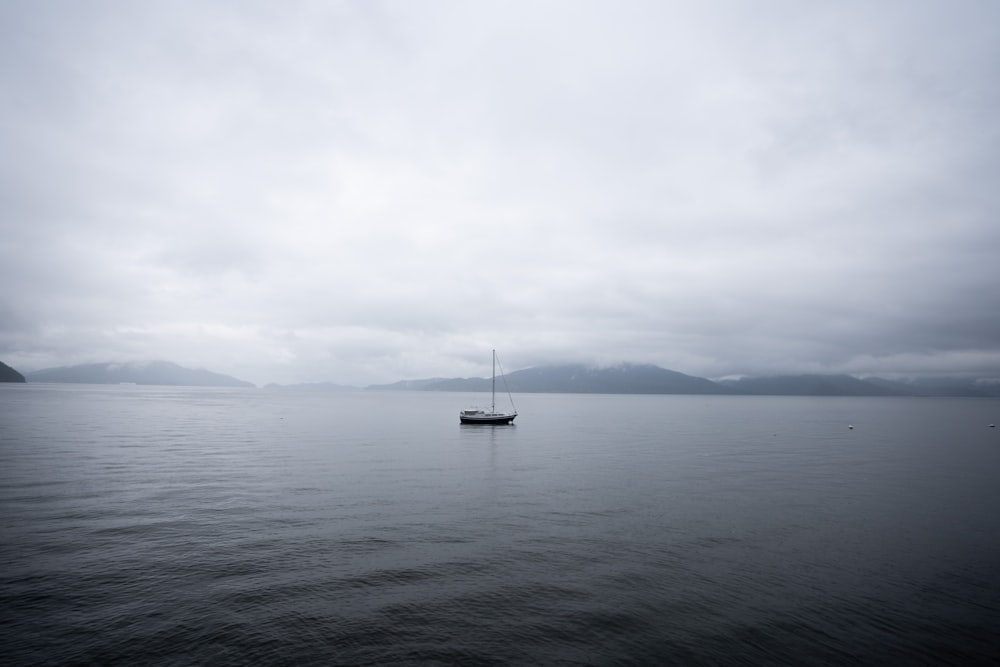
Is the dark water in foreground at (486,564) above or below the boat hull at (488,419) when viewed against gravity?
below

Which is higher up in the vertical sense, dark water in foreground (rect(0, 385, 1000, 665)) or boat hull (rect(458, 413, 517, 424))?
boat hull (rect(458, 413, 517, 424))

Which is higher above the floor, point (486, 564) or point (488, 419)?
point (488, 419)

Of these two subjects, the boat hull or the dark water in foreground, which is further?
the boat hull

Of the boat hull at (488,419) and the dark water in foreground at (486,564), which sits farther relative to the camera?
the boat hull at (488,419)

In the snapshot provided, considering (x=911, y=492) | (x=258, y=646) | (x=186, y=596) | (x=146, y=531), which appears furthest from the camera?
(x=911, y=492)

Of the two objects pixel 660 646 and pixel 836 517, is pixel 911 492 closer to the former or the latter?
pixel 836 517

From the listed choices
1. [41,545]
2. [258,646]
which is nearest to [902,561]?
[258,646]

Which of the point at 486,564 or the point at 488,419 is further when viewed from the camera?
the point at 488,419

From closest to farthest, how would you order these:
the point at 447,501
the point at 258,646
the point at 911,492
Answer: the point at 258,646, the point at 447,501, the point at 911,492

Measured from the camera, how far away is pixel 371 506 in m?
42.7

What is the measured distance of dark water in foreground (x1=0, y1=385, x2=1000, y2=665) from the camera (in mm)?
20922

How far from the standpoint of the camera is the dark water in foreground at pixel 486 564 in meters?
20.9

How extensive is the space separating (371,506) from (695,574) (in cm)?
2621

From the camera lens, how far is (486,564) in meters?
29.5
